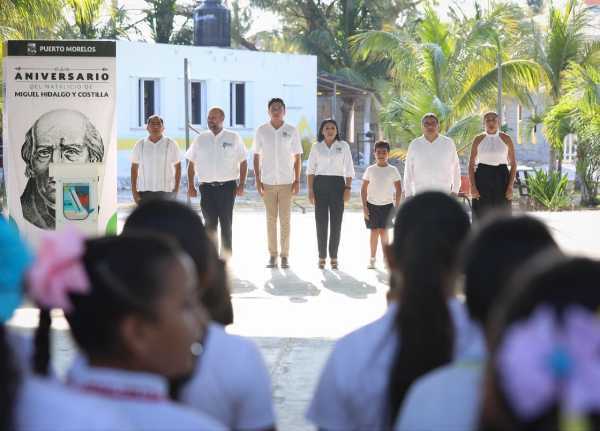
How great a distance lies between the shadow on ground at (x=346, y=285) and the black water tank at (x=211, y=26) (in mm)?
22579

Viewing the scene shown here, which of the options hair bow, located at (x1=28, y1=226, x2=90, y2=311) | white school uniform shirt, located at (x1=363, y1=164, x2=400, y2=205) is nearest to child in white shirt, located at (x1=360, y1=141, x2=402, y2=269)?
white school uniform shirt, located at (x1=363, y1=164, x2=400, y2=205)

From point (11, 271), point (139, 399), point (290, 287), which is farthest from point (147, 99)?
A: point (139, 399)

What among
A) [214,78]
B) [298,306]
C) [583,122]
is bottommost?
[298,306]

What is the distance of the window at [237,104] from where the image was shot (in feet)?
108

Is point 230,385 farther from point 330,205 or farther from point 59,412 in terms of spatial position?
point 330,205

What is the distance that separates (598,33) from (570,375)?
126 ft

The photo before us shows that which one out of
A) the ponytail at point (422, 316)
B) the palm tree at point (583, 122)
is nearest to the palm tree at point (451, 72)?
the palm tree at point (583, 122)

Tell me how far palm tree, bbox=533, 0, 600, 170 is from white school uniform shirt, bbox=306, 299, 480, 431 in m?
24.4

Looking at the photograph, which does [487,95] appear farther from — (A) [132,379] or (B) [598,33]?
(A) [132,379]

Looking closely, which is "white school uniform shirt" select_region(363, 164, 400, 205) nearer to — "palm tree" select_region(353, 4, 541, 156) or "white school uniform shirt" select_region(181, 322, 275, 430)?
"white school uniform shirt" select_region(181, 322, 275, 430)

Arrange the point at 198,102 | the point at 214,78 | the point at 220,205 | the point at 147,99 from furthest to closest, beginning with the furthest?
the point at 198,102
the point at 214,78
the point at 147,99
the point at 220,205

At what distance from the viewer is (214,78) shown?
32094 mm

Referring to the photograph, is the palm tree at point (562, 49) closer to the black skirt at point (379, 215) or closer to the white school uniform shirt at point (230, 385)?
the black skirt at point (379, 215)

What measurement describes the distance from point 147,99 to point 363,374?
28893 mm
